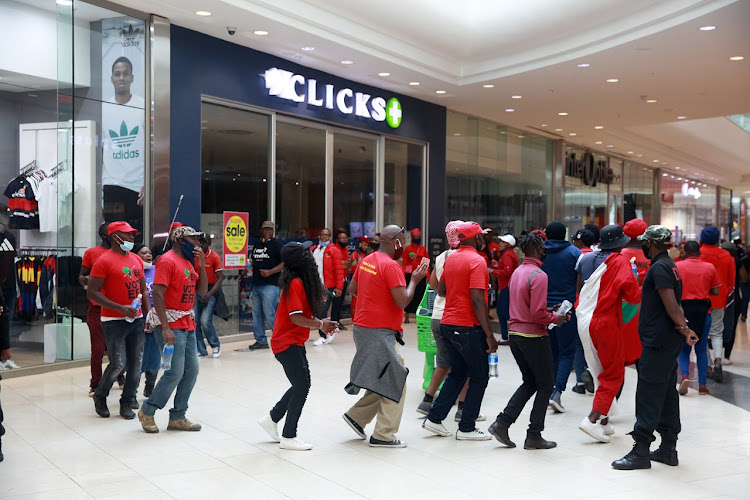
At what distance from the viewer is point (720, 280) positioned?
8484 millimetres

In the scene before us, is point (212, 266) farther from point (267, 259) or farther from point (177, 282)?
point (177, 282)

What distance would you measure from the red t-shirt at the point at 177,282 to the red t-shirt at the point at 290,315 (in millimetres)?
866

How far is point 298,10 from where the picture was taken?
9.69 m

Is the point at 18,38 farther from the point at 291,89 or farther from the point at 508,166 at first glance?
the point at 508,166

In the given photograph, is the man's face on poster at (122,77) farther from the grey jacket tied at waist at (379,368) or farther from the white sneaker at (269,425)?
the grey jacket tied at waist at (379,368)

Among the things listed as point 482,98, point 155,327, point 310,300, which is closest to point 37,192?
point 155,327

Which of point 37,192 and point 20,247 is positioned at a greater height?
point 37,192

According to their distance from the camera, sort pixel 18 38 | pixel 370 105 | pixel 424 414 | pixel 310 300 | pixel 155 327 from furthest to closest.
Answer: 1. pixel 370 105
2. pixel 18 38
3. pixel 424 414
4. pixel 155 327
5. pixel 310 300

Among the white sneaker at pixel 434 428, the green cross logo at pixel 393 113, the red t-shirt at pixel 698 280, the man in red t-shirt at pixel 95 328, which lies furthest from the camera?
the green cross logo at pixel 393 113

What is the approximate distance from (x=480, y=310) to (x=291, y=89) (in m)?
7.17

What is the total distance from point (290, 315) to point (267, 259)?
4.82m

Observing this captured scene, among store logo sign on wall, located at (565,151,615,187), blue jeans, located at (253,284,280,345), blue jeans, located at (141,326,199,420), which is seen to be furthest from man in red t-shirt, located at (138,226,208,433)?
store logo sign on wall, located at (565,151,615,187)

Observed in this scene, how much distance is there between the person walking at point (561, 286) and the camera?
6.98 meters

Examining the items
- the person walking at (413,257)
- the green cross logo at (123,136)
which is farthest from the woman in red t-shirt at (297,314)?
the person walking at (413,257)
